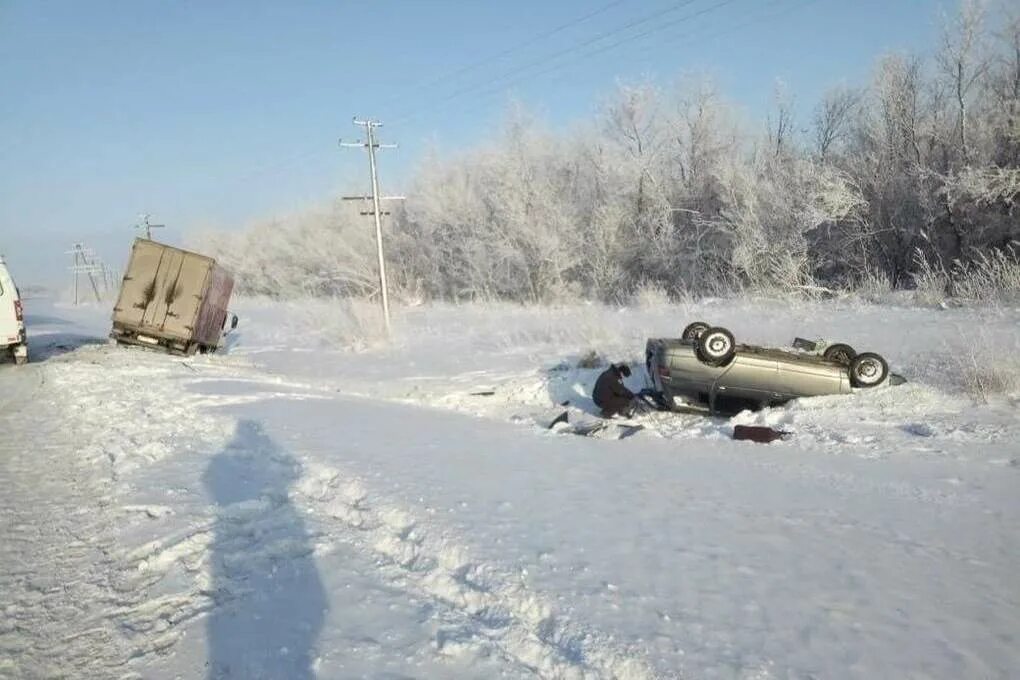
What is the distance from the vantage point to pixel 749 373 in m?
8.68

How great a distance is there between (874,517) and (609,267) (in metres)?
26.3

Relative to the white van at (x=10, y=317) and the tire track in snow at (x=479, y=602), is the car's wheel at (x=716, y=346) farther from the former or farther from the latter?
Answer: the white van at (x=10, y=317)

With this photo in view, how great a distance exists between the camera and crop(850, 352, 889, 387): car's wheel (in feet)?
27.8

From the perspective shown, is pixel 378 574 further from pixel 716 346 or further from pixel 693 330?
pixel 693 330

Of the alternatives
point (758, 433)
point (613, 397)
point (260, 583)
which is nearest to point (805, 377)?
point (758, 433)

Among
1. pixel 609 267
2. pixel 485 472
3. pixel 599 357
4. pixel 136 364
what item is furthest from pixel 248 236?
pixel 485 472

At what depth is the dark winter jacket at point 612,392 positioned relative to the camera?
30.9 feet

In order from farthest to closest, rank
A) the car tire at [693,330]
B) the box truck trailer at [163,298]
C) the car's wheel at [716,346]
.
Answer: the box truck trailer at [163,298]
the car tire at [693,330]
the car's wheel at [716,346]

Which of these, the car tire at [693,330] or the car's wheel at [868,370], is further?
the car tire at [693,330]

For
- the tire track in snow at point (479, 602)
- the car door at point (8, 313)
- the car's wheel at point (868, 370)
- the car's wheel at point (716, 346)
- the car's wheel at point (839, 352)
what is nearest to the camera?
the tire track in snow at point (479, 602)

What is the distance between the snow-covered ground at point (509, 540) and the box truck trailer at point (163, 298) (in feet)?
20.5

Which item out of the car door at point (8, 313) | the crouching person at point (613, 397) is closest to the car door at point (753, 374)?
the crouching person at point (613, 397)

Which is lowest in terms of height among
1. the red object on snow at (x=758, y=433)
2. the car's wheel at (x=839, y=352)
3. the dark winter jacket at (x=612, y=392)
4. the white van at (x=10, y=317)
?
the red object on snow at (x=758, y=433)

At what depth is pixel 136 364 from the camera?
12781 millimetres
